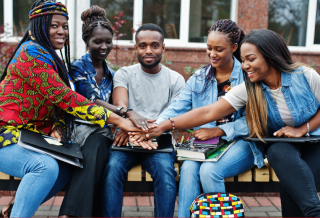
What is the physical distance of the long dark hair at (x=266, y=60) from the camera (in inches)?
91.2

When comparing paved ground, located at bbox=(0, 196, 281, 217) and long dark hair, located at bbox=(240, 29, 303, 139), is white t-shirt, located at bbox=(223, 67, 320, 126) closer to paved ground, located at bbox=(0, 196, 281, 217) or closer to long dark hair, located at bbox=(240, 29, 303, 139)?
long dark hair, located at bbox=(240, 29, 303, 139)

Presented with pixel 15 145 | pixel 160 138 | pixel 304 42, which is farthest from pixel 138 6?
pixel 15 145

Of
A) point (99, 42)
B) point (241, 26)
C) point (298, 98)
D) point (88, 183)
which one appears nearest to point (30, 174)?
point (88, 183)

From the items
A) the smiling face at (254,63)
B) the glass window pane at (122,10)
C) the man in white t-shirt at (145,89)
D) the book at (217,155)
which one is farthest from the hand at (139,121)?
the glass window pane at (122,10)

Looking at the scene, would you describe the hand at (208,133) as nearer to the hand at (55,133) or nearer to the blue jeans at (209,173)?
the blue jeans at (209,173)

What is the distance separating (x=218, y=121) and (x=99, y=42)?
1.37 meters

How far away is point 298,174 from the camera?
2061mm

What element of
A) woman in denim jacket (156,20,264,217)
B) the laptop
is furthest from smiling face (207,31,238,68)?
the laptop

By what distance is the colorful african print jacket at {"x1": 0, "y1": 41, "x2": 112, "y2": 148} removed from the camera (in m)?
2.27

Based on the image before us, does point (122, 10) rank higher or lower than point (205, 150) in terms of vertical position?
higher

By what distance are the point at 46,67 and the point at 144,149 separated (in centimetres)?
97

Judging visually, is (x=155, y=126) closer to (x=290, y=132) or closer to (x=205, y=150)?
(x=205, y=150)

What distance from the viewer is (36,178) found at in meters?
2.11

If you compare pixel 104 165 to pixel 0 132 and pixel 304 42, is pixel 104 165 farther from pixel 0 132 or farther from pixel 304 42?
pixel 304 42
